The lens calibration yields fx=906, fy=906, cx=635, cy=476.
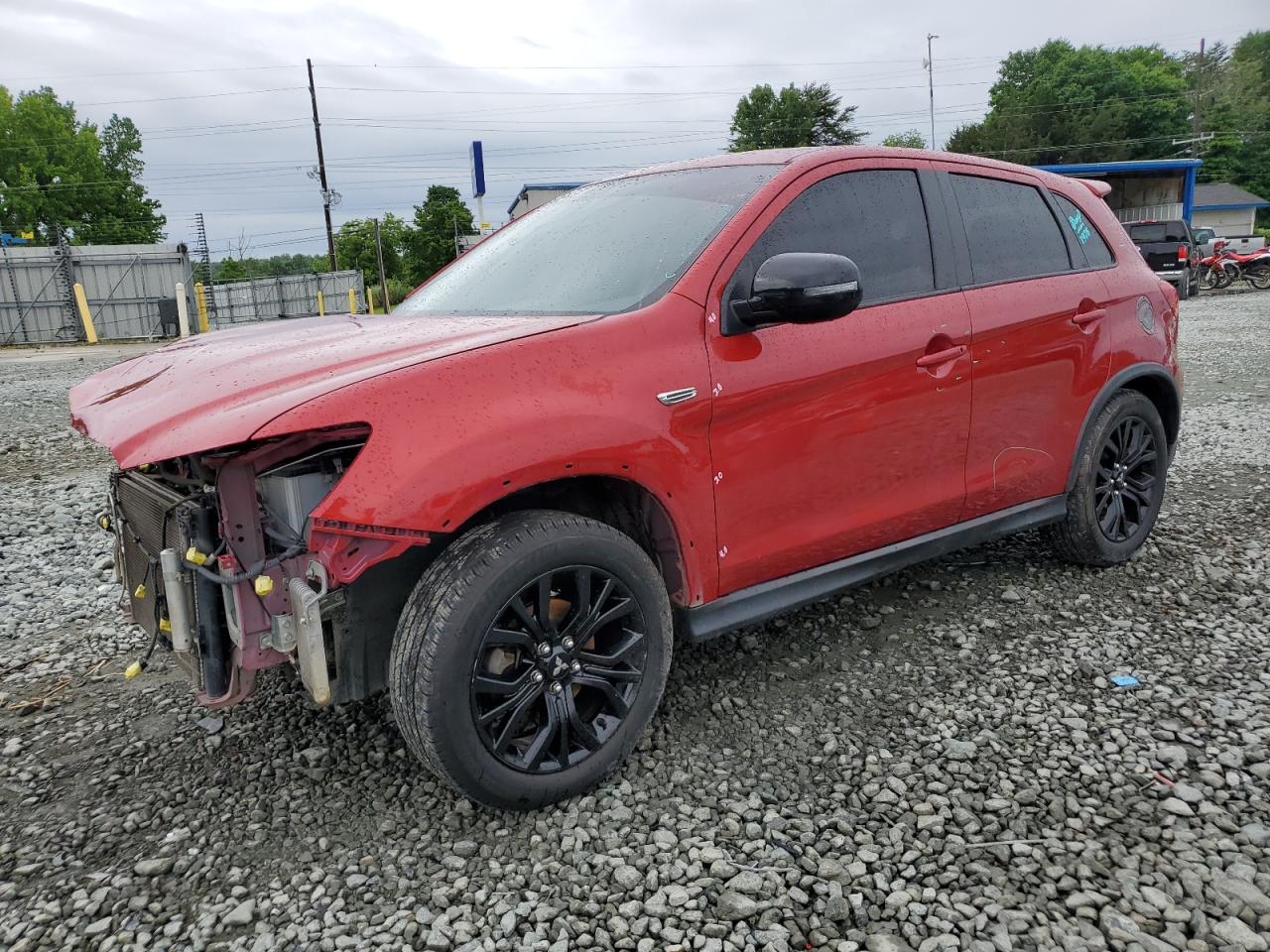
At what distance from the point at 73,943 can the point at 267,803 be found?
59 centimetres

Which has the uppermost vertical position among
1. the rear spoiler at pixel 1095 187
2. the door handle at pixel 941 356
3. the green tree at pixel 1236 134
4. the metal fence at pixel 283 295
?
the green tree at pixel 1236 134

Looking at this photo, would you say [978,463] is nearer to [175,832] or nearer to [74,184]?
[175,832]

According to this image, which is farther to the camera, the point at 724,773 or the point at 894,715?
the point at 894,715

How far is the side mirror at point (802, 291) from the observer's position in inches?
103

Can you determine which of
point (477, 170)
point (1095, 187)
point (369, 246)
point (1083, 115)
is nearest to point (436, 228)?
point (369, 246)

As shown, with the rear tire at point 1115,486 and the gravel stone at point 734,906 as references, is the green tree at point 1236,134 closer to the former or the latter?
the rear tire at point 1115,486

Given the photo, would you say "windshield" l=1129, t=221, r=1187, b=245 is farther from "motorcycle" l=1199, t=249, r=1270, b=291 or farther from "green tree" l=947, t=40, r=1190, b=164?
"green tree" l=947, t=40, r=1190, b=164

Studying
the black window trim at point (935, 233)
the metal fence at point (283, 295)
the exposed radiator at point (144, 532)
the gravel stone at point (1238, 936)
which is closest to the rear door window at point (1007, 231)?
the black window trim at point (935, 233)

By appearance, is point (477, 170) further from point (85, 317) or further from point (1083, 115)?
point (1083, 115)

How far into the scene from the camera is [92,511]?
234 inches

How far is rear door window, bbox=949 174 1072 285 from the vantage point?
11.8ft

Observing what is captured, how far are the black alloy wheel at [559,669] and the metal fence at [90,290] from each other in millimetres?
29317

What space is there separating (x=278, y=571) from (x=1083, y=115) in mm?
78619

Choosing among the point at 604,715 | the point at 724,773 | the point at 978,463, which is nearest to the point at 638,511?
the point at 604,715
